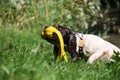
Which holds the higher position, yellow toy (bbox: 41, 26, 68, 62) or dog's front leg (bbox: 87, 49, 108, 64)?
yellow toy (bbox: 41, 26, 68, 62)

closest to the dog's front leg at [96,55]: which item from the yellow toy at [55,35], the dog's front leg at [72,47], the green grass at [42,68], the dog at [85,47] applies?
the dog at [85,47]

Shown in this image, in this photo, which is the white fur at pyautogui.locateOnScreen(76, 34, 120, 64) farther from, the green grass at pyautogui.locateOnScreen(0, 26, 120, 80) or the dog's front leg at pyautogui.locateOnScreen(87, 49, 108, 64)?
the green grass at pyautogui.locateOnScreen(0, 26, 120, 80)

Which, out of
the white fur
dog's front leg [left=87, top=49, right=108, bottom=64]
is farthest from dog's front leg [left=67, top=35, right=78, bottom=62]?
dog's front leg [left=87, top=49, right=108, bottom=64]

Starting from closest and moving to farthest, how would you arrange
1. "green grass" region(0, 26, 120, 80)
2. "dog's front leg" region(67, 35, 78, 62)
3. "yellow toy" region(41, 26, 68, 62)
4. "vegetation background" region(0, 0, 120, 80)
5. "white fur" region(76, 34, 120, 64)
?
1. "green grass" region(0, 26, 120, 80)
2. "yellow toy" region(41, 26, 68, 62)
3. "dog's front leg" region(67, 35, 78, 62)
4. "white fur" region(76, 34, 120, 64)
5. "vegetation background" region(0, 0, 120, 80)

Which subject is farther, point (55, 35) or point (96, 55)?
point (96, 55)

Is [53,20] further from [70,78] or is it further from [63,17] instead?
[70,78]

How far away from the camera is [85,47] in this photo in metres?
7.68

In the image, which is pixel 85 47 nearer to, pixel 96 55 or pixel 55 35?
pixel 96 55

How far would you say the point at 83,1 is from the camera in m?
12.6

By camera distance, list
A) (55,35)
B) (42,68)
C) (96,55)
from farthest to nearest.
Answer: (96,55) → (55,35) → (42,68)

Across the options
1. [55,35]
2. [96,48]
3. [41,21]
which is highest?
[55,35]

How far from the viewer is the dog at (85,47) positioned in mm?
7539

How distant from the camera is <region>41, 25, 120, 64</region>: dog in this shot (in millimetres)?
7539

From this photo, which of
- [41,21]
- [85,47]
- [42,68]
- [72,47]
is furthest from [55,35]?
[41,21]
